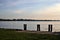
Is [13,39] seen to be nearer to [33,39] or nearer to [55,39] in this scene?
[33,39]

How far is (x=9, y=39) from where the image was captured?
48.9 feet

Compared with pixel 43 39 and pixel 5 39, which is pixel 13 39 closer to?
pixel 5 39

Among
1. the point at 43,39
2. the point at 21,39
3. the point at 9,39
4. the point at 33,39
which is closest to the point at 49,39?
the point at 43,39

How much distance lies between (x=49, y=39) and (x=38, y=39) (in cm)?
105

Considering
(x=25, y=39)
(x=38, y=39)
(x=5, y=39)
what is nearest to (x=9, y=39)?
(x=5, y=39)

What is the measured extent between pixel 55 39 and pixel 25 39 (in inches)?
113

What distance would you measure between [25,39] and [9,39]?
150cm

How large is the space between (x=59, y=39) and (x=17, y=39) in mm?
4029

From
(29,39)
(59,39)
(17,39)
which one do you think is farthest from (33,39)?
(59,39)

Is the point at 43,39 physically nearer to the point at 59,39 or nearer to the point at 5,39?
the point at 59,39

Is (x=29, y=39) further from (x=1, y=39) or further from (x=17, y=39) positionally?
(x=1, y=39)

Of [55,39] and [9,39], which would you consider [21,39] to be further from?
[55,39]

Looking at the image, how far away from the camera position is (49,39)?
1515 cm

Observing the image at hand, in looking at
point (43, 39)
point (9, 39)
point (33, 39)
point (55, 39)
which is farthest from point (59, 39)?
point (9, 39)
